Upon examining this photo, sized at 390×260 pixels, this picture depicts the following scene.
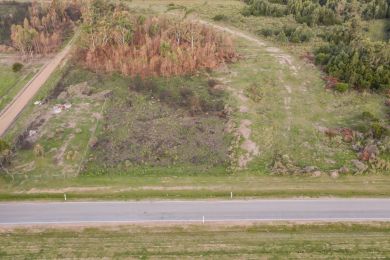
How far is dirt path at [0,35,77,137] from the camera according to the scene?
38375mm

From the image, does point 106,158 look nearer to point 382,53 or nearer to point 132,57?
point 132,57

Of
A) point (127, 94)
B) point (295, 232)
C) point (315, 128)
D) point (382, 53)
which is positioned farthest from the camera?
point (382, 53)

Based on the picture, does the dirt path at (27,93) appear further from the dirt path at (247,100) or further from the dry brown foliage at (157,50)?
the dirt path at (247,100)

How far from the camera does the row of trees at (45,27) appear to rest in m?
49.9

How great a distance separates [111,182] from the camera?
30734 millimetres

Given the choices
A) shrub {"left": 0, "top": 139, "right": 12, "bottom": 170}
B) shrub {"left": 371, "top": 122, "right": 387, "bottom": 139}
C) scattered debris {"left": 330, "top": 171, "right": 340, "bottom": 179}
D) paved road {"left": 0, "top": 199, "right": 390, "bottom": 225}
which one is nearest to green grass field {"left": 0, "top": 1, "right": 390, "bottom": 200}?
scattered debris {"left": 330, "top": 171, "right": 340, "bottom": 179}

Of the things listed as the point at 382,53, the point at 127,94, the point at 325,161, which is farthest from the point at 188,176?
the point at 382,53

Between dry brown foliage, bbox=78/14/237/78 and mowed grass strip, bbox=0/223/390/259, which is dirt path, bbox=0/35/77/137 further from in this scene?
mowed grass strip, bbox=0/223/390/259

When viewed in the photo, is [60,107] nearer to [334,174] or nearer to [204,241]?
[204,241]

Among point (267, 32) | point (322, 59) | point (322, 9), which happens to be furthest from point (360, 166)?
point (322, 9)

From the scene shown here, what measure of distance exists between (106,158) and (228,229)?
12253 millimetres

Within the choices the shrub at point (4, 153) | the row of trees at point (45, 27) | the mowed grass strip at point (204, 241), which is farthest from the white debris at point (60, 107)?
the mowed grass strip at point (204, 241)

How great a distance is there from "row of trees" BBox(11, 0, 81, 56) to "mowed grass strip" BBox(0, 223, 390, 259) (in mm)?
30614

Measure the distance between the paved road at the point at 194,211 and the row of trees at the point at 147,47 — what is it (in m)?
21.0
